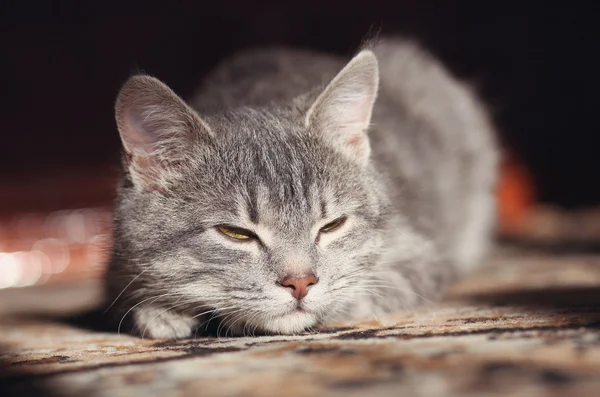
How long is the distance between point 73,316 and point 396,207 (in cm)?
104

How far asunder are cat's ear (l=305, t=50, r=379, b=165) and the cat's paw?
59cm

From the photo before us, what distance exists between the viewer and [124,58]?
393 cm

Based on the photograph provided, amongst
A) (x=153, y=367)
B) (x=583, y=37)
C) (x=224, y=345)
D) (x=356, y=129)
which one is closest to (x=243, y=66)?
(x=356, y=129)

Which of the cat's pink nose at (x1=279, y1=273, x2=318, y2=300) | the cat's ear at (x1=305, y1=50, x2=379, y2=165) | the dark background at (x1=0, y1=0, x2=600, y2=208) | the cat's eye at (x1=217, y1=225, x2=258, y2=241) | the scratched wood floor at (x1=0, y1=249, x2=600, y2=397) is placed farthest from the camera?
the dark background at (x1=0, y1=0, x2=600, y2=208)

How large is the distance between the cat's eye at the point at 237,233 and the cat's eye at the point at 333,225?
169 mm

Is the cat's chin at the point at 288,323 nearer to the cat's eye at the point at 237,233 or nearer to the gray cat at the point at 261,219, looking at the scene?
the gray cat at the point at 261,219

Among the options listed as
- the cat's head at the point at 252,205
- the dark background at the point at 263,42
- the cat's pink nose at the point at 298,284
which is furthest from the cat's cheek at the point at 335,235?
the dark background at the point at 263,42

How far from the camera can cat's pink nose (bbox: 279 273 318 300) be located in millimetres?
1514

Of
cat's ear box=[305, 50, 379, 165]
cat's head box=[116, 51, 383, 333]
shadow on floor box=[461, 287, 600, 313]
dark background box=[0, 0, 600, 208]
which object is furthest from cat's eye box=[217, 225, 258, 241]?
dark background box=[0, 0, 600, 208]

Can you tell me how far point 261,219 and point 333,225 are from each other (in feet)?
0.67

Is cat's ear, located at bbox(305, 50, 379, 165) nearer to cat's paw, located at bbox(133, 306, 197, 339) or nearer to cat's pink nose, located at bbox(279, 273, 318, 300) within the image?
cat's pink nose, located at bbox(279, 273, 318, 300)

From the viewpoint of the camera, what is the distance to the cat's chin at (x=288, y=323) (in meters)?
1.55

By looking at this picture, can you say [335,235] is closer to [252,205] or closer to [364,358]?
[252,205]

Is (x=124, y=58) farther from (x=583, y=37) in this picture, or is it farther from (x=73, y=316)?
(x=583, y=37)
